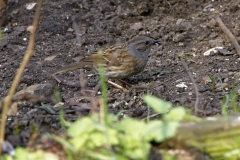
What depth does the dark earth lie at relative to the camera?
5797 millimetres

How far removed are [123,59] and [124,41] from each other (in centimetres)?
68

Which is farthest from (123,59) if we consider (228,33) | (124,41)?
(228,33)

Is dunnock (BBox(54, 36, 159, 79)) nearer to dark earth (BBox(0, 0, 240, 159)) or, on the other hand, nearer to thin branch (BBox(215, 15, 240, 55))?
dark earth (BBox(0, 0, 240, 159))

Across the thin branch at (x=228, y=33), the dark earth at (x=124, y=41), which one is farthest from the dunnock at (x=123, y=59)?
the thin branch at (x=228, y=33)

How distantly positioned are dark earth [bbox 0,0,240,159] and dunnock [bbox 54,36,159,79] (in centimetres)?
18

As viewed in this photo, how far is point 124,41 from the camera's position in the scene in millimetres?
7484

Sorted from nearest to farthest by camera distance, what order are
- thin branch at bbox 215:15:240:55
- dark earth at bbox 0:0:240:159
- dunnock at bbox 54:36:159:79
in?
1. dark earth at bbox 0:0:240:159
2. dunnock at bbox 54:36:159:79
3. thin branch at bbox 215:15:240:55

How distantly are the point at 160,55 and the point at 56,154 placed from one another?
403 cm

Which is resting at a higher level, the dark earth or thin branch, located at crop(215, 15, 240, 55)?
thin branch, located at crop(215, 15, 240, 55)

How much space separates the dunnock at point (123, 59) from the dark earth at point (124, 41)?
178 millimetres

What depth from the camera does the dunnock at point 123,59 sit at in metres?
6.60

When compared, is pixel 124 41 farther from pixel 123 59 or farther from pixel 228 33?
pixel 228 33

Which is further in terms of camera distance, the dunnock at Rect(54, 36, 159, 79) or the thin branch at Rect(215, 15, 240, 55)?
the thin branch at Rect(215, 15, 240, 55)

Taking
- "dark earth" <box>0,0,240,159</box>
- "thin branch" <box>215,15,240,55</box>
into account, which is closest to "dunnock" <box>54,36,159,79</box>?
"dark earth" <box>0,0,240,159</box>
